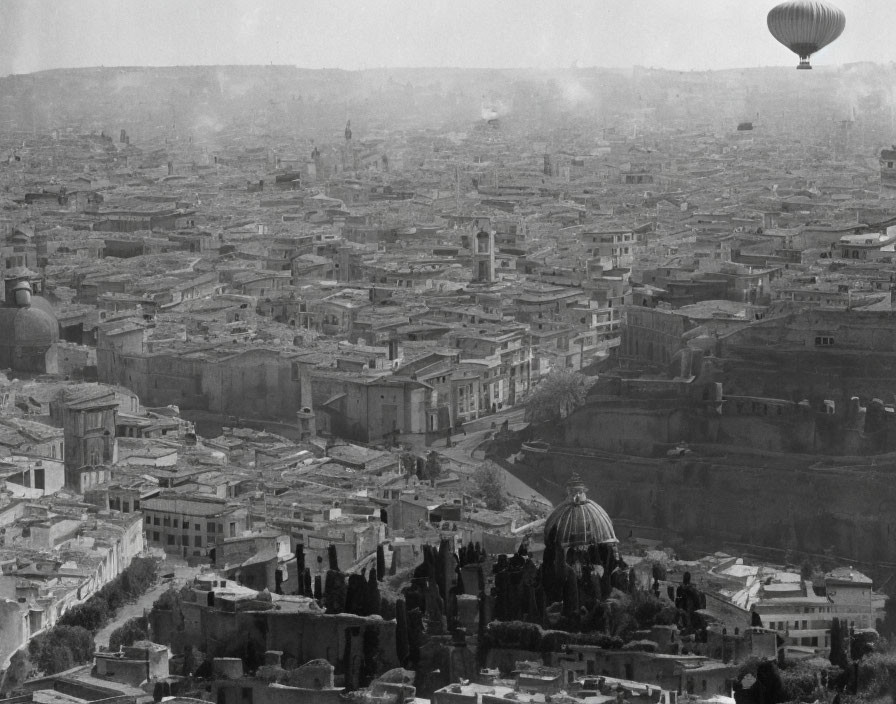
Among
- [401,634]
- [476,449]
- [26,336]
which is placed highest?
[26,336]

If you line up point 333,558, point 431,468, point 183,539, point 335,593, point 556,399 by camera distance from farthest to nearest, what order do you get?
point 556,399 → point 431,468 → point 183,539 → point 333,558 → point 335,593

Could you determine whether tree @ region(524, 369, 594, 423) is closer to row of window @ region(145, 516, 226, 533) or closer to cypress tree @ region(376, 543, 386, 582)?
row of window @ region(145, 516, 226, 533)

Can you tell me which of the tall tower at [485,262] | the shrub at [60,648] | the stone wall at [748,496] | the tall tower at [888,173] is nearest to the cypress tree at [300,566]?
the shrub at [60,648]

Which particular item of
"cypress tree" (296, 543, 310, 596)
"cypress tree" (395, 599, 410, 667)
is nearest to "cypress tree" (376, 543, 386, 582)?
"cypress tree" (296, 543, 310, 596)

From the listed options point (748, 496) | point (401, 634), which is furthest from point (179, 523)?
point (748, 496)

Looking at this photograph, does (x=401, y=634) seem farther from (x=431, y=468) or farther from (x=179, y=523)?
(x=431, y=468)

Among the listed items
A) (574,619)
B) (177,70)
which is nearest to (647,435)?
(574,619)

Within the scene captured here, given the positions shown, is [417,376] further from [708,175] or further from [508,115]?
[508,115]
